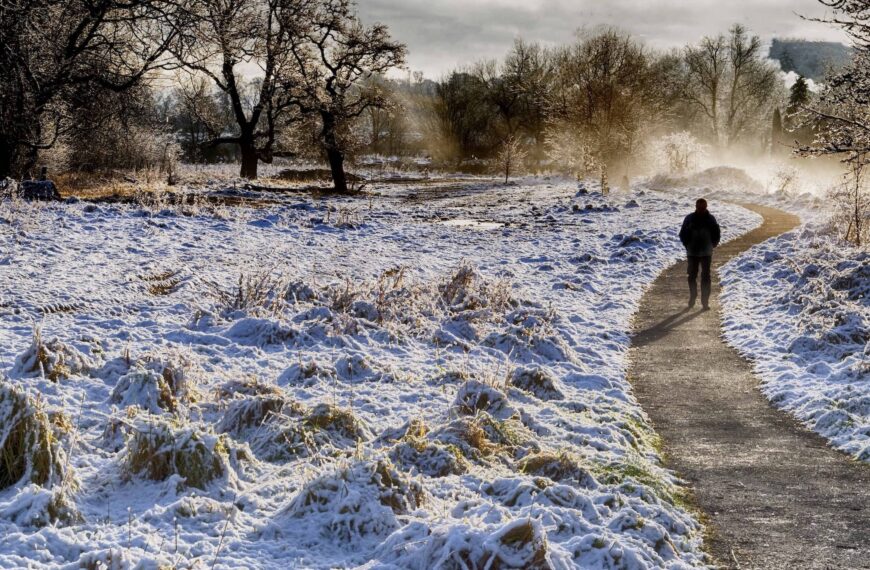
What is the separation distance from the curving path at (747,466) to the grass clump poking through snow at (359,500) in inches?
76.1

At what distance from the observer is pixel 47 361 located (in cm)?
594

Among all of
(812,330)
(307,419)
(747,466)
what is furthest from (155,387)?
(812,330)

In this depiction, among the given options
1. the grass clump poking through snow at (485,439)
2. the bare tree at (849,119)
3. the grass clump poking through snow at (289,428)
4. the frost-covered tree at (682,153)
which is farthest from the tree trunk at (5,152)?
the frost-covered tree at (682,153)

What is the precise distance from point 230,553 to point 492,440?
2352 mm

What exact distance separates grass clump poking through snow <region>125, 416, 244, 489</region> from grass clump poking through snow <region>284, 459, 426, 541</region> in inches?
24.2

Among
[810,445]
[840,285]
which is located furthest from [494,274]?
[810,445]

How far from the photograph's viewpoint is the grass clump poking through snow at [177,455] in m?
4.35

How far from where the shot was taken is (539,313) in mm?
9781

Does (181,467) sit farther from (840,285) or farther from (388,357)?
(840,285)

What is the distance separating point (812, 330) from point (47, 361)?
875 centimetres

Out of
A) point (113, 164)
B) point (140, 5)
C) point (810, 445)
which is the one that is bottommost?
point (810, 445)

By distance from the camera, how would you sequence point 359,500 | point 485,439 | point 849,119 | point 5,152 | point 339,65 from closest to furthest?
point 359,500 → point 485,439 → point 849,119 → point 5,152 → point 339,65

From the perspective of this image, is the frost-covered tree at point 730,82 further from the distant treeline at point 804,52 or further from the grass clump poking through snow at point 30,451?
the distant treeline at point 804,52

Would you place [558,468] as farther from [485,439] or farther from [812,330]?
[812,330]
